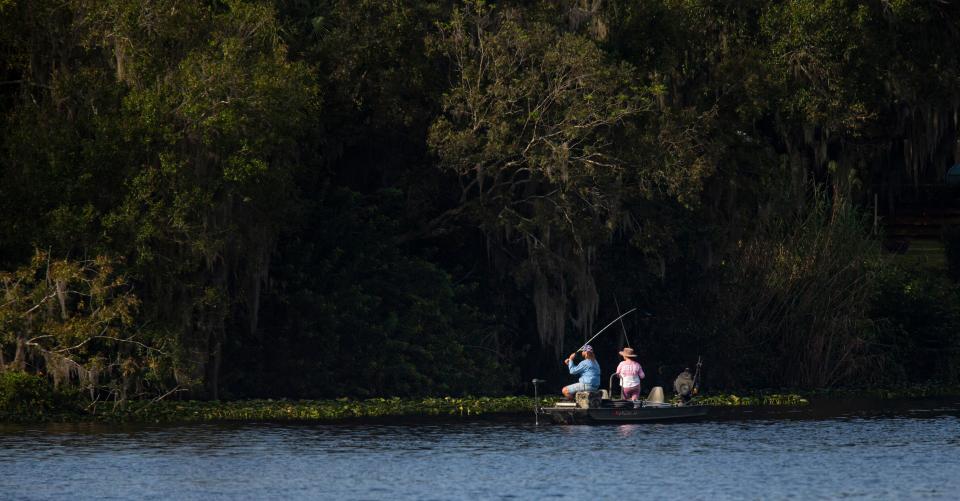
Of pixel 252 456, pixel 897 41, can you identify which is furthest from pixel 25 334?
pixel 897 41

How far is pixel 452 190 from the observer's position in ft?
154

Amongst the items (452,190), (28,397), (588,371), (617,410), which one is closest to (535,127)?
(452,190)

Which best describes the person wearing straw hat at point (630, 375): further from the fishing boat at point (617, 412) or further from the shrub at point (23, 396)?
the shrub at point (23, 396)

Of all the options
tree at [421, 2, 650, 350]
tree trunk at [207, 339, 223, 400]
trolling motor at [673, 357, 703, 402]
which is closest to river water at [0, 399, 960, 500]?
trolling motor at [673, 357, 703, 402]

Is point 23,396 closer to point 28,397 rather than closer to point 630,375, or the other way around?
point 28,397

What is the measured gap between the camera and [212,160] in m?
41.1

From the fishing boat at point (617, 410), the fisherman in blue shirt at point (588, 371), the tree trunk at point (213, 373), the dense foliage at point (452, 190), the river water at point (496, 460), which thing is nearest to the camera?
the river water at point (496, 460)

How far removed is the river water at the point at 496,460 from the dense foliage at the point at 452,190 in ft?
15.7

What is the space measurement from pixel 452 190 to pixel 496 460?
621 inches

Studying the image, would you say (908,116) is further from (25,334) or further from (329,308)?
(25,334)

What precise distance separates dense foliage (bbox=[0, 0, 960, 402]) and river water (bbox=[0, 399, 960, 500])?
4780 millimetres

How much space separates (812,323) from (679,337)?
363 cm

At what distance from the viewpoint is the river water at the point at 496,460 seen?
27.9m

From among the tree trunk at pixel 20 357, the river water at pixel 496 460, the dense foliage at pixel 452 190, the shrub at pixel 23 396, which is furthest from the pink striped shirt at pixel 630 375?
the tree trunk at pixel 20 357
